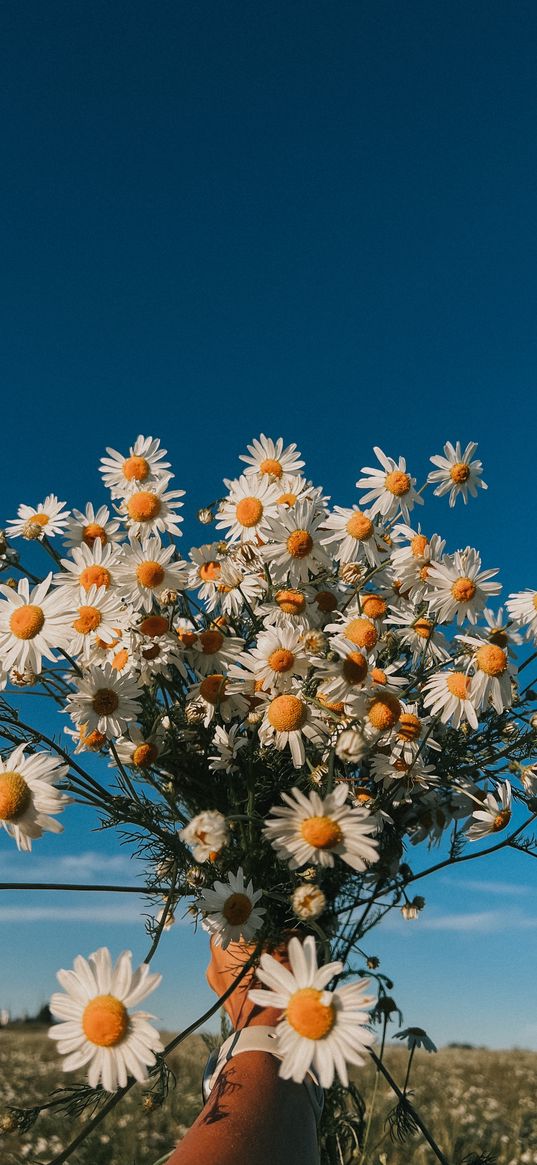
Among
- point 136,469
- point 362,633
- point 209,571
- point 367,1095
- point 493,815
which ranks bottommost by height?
point 367,1095

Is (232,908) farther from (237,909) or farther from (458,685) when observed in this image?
(458,685)

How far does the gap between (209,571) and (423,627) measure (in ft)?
1.44

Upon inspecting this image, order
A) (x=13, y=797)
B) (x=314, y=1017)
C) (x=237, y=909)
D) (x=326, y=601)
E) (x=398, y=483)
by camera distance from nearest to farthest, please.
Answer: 1. (x=314, y=1017)
2. (x=13, y=797)
3. (x=237, y=909)
4. (x=326, y=601)
5. (x=398, y=483)

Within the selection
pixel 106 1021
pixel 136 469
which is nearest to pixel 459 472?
pixel 136 469

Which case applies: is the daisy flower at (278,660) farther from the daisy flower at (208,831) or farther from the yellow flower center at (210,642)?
the daisy flower at (208,831)

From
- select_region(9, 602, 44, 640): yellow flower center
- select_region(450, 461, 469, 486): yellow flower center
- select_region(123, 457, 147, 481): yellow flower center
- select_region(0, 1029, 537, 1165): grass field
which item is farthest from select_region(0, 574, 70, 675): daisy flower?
select_region(0, 1029, 537, 1165): grass field

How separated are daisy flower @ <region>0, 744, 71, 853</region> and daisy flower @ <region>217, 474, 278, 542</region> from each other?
68 cm

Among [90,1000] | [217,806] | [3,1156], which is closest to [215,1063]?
[217,806]

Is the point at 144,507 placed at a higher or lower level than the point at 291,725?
higher

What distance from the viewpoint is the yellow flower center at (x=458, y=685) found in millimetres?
1652

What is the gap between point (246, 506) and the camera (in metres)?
1.92

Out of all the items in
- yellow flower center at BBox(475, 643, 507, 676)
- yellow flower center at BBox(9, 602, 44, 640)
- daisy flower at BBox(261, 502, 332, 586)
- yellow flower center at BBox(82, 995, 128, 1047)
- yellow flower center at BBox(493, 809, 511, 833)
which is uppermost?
daisy flower at BBox(261, 502, 332, 586)

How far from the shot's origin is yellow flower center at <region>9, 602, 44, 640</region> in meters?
1.61

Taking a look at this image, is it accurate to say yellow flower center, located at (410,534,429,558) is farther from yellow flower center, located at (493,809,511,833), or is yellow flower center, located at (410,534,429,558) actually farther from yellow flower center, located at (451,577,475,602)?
yellow flower center, located at (493,809,511,833)
